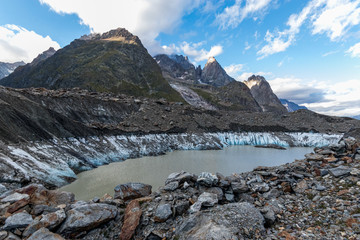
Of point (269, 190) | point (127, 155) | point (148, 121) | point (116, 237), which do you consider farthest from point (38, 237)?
point (148, 121)

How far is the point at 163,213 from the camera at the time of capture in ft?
28.2

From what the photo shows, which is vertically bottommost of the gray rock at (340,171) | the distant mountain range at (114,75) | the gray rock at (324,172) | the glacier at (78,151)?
the glacier at (78,151)

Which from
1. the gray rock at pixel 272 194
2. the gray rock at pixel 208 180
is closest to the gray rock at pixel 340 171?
the gray rock at pixel 272 194

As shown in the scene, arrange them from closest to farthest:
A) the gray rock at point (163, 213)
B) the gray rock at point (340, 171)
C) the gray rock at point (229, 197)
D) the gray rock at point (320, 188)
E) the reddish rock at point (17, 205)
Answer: the gray rock at point (163, 213) < the reddish rock at point (17, 205) < the gray rock at point (320, 188) < the gray rock at point (340, 171) < the gray rock at point (229, 197)

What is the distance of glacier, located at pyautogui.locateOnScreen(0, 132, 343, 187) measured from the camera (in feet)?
62.6

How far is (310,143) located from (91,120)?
83.8 meters

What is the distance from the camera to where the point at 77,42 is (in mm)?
191875

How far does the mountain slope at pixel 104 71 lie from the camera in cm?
12219

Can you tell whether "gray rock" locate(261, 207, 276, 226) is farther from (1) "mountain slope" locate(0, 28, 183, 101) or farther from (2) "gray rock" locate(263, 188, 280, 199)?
(1) "mountain slope" locate(0, 28, 183, 101)

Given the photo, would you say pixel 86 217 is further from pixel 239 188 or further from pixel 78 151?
pixel 78 151

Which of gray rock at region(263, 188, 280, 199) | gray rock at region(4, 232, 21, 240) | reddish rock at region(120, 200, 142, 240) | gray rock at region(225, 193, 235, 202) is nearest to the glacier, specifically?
gray rock at region(4, 232, 21, 240)

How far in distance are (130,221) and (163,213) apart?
1630mm

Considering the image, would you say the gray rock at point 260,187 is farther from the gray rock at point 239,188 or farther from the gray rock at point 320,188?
the gray rock at point 320,188

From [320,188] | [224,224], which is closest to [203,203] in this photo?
[224,224]
